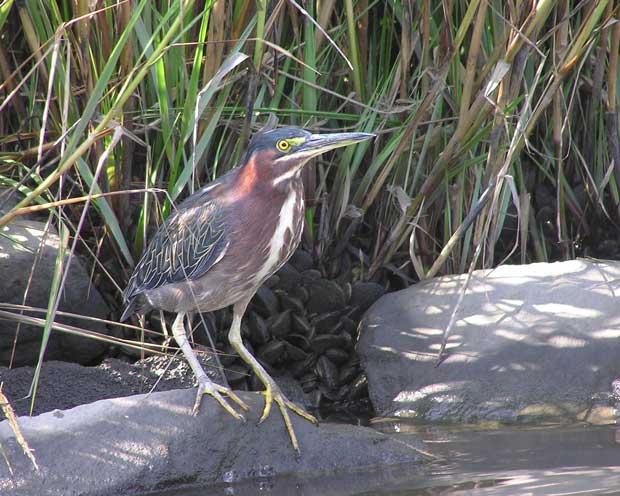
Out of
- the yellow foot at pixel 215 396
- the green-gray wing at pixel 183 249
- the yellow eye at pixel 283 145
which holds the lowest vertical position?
the yellow foot at pixel 215 396

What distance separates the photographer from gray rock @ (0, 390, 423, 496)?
333 centimetres

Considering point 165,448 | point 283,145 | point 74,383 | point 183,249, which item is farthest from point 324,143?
point 74,383

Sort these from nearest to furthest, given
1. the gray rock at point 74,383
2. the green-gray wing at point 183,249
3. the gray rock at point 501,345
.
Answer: the green-gray wing at point 183,249, the gray rock at point 74,383, the gray rock at point 501,345

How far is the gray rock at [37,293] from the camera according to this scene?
4.43 meters

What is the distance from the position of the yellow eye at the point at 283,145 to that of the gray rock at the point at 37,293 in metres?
1.32

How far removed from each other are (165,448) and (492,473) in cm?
120

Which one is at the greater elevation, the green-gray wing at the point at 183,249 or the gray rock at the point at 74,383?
the green-gray wing at the point at 183,249

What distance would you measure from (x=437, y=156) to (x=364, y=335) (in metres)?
1.03

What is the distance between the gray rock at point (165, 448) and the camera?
3328 mm

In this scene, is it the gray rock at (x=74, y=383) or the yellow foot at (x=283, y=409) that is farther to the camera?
the gray rock at (x=74, y=383)

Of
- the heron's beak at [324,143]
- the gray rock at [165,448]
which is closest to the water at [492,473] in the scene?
the gray rock at [165,448]

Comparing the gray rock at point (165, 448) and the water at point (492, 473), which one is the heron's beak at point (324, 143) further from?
the water at point (492, 473)

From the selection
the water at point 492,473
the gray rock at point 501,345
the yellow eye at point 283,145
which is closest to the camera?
the water at point 492,473

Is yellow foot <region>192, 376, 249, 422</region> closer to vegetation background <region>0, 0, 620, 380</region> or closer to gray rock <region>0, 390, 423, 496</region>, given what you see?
gray rock <region>0, 390, 423, 496</region>
